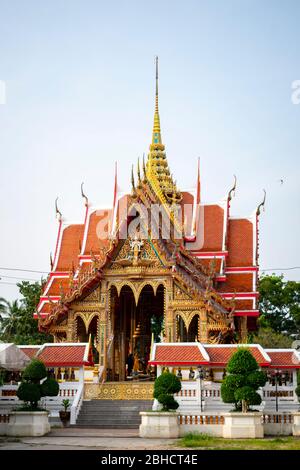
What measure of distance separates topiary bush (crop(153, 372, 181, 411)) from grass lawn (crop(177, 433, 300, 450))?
3.15 ft

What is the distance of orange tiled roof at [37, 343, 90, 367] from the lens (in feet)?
70.6

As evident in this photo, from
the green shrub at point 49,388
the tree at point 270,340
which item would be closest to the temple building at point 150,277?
the green shrub at point 49,388

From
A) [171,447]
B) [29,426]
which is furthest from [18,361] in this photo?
[171,447]

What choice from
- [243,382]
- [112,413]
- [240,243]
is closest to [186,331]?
[240,243]

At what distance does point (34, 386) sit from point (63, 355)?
8.21ft

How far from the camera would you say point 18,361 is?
20203 millimetres

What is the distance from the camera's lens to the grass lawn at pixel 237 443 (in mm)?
15656

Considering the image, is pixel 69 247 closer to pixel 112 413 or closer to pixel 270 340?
pixel 112 413

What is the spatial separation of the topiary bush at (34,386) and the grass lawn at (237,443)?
375cm

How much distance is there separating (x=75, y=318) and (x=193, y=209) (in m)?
5.98

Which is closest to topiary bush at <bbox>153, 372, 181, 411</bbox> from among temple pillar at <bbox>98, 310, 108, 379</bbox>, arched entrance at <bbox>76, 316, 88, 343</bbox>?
temple pillar at <bbox>98, 310, 108, 379</bbox>

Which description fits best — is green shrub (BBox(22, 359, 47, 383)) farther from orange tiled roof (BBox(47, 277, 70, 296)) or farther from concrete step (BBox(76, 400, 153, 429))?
orange tiled roof (BBox(47, 277, 70, 296))
